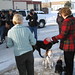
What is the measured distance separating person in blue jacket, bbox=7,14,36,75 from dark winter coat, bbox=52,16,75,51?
2.21ft

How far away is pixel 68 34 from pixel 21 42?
1031 mm

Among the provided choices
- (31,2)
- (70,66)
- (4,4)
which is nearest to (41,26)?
(70,66)

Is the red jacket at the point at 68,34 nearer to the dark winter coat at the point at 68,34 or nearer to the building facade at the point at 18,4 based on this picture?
the dark winter coat at the point at 68,34

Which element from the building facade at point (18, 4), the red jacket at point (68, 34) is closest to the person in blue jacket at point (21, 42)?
the red jacket at point (68, 34)

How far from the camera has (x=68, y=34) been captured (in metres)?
4.43

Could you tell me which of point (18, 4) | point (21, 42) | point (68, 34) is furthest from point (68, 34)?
point (18, 4)

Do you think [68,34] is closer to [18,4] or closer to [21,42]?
[21,42]

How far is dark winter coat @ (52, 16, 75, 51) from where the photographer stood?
4.36 metres

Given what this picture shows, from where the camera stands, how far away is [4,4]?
108 feet

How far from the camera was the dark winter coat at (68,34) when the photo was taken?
4.36 metres

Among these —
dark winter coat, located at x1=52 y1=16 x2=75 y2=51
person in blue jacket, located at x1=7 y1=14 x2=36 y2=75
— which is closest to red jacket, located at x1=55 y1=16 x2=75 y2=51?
dark winter coat, located at x1=52 y1=16 x2=75 y2=51

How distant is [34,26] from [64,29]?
17.4 ft

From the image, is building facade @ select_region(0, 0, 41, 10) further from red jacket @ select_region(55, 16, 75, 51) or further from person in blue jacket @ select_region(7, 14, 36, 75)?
person in blue jacket @ select_region(7, 14, 36, 75)

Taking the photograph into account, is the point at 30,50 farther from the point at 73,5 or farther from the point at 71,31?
the point at 73,5
